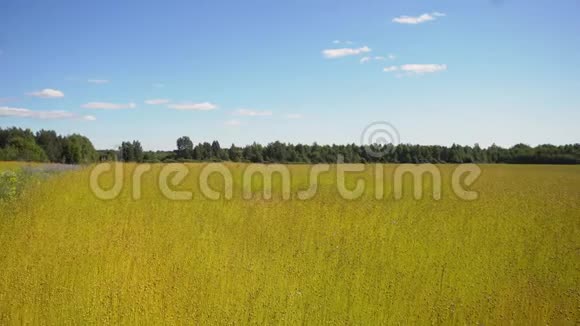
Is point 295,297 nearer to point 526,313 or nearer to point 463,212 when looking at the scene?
point 526,313

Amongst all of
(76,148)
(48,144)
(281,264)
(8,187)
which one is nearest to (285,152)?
(76,148)

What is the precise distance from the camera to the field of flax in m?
3.93

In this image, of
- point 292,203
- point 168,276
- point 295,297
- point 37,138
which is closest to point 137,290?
point 168,276

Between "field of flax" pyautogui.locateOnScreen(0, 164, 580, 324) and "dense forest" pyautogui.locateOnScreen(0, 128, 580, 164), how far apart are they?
35.6 meters

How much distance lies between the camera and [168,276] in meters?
4.54

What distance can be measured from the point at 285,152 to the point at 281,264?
51349 millimetres

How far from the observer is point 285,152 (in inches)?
2217

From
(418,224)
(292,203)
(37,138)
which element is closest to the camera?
(418,224)

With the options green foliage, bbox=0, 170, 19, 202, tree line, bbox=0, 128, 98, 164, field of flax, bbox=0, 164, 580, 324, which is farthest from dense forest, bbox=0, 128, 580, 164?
field of flax, bbox=0, 164, 580, 324

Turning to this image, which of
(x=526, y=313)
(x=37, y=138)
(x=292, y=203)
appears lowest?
(x=526, y=313)

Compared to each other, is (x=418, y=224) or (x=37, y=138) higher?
(x=37, y=138)

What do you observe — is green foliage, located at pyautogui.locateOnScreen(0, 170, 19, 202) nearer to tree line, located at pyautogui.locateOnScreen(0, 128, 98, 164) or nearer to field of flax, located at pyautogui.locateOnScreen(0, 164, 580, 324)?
field of flax, located at pyautogui.locateOnScreen(0, 164, 580, 324)

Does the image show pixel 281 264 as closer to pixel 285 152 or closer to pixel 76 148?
pixel 285 152

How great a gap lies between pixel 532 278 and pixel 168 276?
4486mm
